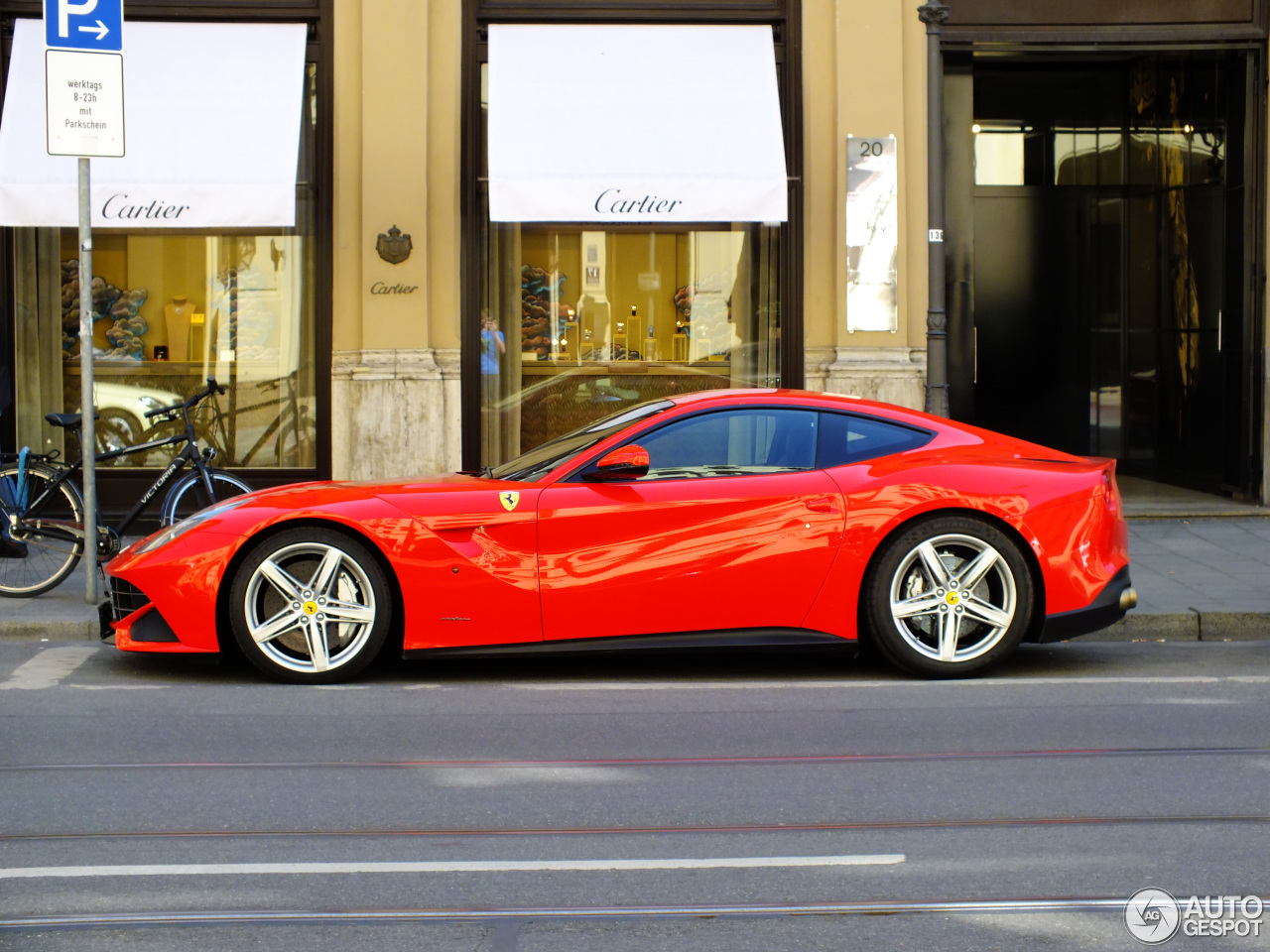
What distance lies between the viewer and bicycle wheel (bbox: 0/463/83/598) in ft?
28.8

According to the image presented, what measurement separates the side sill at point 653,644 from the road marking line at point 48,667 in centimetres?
175

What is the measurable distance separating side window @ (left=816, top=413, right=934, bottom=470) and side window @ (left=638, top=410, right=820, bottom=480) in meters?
0.06

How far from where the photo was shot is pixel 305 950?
354 cm

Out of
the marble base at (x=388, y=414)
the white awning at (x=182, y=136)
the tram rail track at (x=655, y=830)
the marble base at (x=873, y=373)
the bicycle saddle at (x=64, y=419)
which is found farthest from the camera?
the marble base at (x=873, y=373)

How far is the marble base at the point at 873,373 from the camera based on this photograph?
12.2m

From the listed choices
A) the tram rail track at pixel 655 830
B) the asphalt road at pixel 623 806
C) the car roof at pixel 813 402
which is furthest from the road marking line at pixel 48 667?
the car roof at pixel 813 402

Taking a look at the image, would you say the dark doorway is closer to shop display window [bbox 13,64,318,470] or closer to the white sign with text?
shop display window [bbox 13,64,318,470]

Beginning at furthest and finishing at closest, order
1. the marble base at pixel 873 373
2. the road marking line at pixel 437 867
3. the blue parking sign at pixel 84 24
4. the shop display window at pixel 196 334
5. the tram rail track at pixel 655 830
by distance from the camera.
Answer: the shop display window at pixel 196 334
the marble base at pixel 873 373
the blue parking sign at pixel 84 24
the tram rail track at pixel 655 830
the road marking line at pixel 437 867

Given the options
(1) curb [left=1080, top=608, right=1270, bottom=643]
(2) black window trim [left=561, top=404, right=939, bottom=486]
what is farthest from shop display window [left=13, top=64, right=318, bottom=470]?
(1) curb [left=1080, top=608, right=1270, bottom=643]

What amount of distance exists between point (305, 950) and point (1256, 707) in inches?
171

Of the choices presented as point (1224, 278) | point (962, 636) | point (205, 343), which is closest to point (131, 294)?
point (205, 343)

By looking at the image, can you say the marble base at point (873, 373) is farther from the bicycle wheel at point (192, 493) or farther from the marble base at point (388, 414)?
the bicycle wheel at point (192, 493)

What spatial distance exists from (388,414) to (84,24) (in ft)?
14.6

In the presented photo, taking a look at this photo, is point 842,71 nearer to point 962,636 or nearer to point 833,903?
point 962,636
